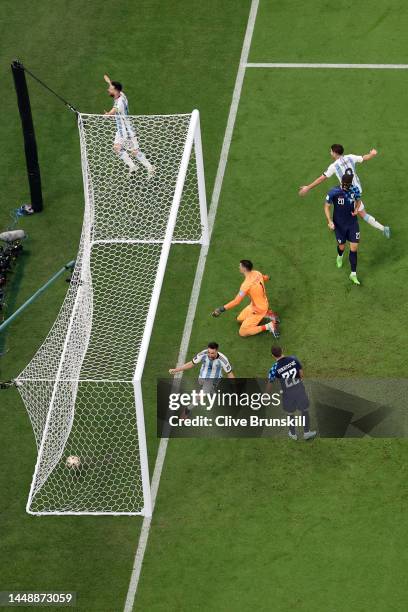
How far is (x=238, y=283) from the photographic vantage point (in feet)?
77.8

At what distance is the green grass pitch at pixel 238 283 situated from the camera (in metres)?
19.5

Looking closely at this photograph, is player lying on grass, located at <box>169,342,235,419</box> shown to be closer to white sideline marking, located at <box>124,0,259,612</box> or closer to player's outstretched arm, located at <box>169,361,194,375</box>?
player's outstretched arm, located at <box>169,361,194,375</box>

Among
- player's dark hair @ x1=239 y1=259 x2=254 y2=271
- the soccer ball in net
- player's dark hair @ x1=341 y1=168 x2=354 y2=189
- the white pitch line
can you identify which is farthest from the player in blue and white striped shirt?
the white pitch line

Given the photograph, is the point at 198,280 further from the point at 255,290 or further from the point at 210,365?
the point at 210,365

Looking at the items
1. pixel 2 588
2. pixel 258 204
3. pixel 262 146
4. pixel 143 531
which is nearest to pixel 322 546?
pixel 143 531

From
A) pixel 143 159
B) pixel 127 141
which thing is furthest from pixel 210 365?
pixel 127 141

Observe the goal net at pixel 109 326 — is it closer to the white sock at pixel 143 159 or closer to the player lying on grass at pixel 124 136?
the player lying on grass at pixel 124 136

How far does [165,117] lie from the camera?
1022 inches

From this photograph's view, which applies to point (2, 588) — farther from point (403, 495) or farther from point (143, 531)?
point (403, 495)

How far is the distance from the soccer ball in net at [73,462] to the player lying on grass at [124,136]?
20.7ft

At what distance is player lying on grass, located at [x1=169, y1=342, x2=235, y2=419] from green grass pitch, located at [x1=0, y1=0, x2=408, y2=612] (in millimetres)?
872

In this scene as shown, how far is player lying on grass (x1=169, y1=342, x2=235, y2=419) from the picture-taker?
20.8m

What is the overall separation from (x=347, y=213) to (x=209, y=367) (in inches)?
144

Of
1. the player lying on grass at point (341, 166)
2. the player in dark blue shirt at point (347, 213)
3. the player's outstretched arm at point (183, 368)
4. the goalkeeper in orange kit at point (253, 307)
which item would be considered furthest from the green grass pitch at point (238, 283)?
the player lying on grass at point (341, 166)
